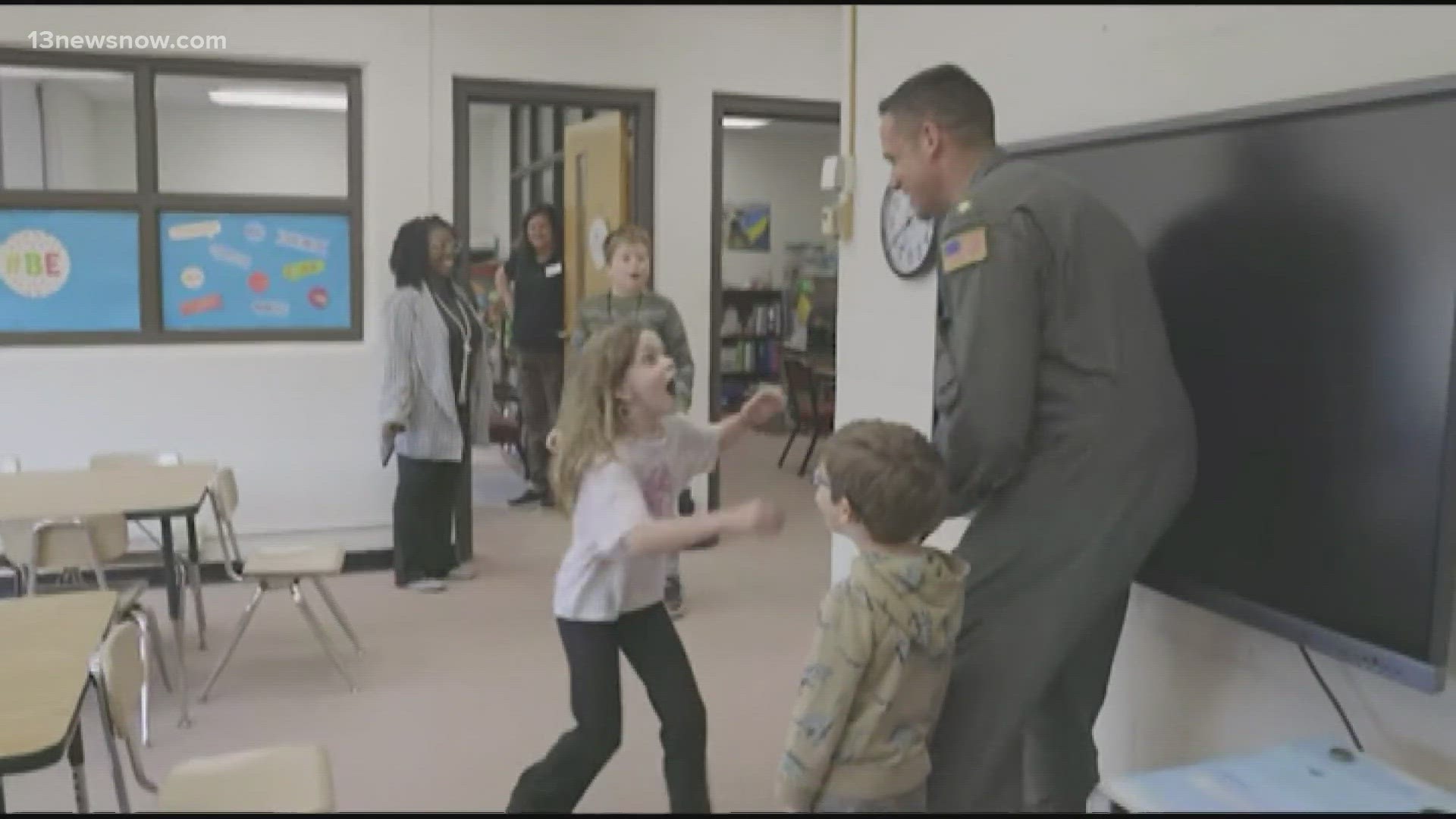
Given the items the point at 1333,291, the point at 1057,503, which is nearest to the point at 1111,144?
the point at 1333,291

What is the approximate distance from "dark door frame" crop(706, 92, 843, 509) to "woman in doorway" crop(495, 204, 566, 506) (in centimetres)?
107

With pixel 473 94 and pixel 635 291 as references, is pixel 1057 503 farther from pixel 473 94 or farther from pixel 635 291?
pixel 473 94

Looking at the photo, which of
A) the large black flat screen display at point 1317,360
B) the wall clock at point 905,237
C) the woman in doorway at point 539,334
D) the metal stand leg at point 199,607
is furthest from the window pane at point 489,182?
the large black flat screen display at point 1317,360

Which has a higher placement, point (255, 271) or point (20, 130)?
point (20, 130)

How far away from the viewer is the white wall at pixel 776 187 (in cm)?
1089

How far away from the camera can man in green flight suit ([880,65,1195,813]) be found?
2025 millimetres

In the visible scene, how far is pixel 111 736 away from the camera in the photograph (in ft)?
8.03

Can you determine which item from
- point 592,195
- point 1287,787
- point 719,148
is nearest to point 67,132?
point 592,195

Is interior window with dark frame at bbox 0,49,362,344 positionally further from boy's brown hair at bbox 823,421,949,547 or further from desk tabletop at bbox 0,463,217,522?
boy's brown hair at bbox 823,421,949,547

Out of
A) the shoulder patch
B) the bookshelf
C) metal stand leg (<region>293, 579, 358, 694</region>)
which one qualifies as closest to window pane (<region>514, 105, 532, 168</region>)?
the bookshelf

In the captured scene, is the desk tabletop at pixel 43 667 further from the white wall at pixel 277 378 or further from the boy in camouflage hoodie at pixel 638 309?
the white wall at pixel 277 378

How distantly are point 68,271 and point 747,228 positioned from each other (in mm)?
6523

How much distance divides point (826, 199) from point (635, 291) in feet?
21.3

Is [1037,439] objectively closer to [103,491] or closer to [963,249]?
[963,249]
